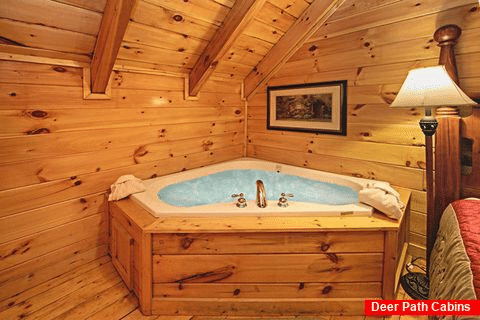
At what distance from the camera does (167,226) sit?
4.82ft

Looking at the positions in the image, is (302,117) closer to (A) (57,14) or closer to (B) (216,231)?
(B) (216,231)

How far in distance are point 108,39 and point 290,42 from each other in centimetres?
163

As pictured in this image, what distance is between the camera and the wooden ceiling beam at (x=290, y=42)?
2356 mm

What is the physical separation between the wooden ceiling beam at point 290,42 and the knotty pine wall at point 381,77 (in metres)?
0.08

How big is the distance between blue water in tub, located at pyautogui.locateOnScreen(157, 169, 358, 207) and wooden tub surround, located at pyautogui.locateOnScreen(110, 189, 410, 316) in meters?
0.49

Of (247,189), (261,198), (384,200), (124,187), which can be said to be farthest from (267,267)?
(124,187)

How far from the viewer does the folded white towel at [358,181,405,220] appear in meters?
1.54

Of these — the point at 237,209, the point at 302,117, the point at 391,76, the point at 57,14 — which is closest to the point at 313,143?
the point at 302,117

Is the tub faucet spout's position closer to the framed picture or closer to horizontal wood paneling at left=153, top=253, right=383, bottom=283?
horizontal wood paneling at left=153, top=253, right=383, bottom=283

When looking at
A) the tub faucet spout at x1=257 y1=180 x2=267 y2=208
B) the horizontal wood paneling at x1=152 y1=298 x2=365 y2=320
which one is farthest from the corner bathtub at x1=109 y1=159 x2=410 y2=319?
the tub faucet spout at x1=257 y1=180 x2=267 y2=208

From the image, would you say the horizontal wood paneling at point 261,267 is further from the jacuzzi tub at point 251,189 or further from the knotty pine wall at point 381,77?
the knotty pine wall at point 381,77

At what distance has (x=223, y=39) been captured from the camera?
7.14 feet

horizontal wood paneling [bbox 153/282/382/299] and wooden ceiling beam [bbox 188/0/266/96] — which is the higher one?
wooden ceiling beam [bbox 188/0/266/96]

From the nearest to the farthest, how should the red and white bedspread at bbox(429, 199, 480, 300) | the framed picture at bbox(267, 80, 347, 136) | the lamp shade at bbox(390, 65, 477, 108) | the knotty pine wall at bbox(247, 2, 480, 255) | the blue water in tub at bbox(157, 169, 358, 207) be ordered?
the red and white bedspread at bbox(429, 199, 480, 300) → the lamp shade at bbox(390, 65, 477, 108) → the knotty pine wall at bbox(247, 2, 480, 255) → the blue water in tub at bbox(157, 169, 358, 207) → the framed picture at bbox(267, 80, 347, 136)
